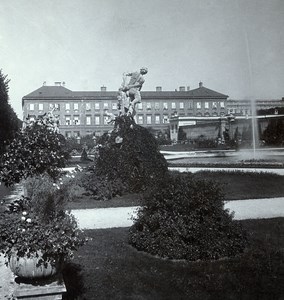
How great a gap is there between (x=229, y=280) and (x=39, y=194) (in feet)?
8.64

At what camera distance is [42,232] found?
383 cm

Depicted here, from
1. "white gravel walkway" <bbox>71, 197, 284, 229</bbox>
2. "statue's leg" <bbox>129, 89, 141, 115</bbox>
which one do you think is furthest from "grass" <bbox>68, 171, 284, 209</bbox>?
"statue's leg" <bbox>129, 89, 141, 115</bbox>

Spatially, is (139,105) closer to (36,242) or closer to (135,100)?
(135,100)

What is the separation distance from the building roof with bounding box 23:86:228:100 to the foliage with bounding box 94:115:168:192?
60.6 m

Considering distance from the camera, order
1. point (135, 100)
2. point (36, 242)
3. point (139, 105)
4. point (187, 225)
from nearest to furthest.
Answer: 1. point (36, 242)
2. point (187, 225)
3. point (135, 100)
4. point (139, 105)

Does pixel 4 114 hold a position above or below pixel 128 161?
above

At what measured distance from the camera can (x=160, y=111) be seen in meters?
77.8

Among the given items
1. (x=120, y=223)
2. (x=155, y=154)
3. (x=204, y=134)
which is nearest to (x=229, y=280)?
(x=120, y=223)

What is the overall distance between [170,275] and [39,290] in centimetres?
198

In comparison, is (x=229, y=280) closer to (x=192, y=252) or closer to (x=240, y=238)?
(x=192, y=252)

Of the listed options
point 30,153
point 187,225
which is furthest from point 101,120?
point 187,225

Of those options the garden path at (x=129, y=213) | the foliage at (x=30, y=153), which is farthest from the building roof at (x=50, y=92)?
the garden path at (x=129, y=213)

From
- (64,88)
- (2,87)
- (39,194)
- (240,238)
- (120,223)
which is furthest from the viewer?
(64,88)

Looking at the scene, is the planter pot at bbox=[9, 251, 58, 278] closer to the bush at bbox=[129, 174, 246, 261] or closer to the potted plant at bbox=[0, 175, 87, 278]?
the potted plant at bbox=[0, 175, 87, 278]
